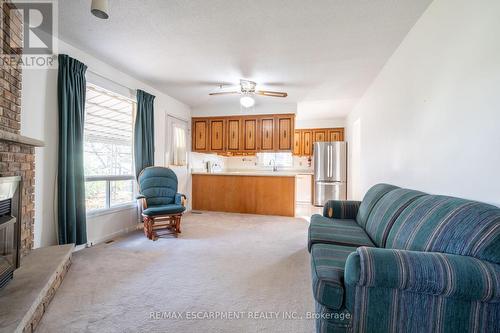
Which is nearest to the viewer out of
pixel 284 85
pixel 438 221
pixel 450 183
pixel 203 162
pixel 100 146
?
pixel 438 221

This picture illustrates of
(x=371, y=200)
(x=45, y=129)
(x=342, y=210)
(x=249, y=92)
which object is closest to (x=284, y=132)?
(x=249, y=92)

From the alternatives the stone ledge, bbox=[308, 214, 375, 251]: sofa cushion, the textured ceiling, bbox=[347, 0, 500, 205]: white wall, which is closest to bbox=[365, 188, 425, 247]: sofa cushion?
bbox=[308, 214, 375, 251]: sofa cushion

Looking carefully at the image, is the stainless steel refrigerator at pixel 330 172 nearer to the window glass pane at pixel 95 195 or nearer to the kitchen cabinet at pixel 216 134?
the kitchen cabinet at pixel 216 134

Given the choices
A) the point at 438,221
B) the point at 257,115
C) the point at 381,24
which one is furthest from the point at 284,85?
the point at 438,221

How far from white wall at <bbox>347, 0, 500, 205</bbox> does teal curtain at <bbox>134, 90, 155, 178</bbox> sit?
362 centimetres

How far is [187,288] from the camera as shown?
1.93m

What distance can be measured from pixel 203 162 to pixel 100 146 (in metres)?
2.98

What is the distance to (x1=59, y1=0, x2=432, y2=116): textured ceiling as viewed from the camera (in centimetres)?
193

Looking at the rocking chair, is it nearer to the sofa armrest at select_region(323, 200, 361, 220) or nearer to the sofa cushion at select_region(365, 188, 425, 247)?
the sofa armrest at select_region(323, 200, 361, 220)

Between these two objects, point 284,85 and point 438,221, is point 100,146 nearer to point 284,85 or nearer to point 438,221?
point 284,85

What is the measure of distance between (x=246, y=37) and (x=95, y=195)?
9.25ft

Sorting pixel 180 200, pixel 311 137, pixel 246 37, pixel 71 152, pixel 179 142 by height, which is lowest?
pixel 180 200

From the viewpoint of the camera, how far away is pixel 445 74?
164 centimetres

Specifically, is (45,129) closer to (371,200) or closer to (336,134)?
(371,200)
